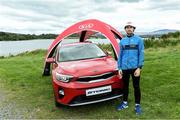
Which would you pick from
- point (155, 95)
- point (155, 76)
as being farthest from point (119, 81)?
point (155, 76)

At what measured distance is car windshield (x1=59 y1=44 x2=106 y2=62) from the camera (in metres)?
8.53

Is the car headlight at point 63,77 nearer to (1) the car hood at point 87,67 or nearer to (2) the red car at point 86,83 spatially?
(2) the red car at point 86,83

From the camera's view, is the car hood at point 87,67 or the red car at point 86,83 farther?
the car hood at point 87,67

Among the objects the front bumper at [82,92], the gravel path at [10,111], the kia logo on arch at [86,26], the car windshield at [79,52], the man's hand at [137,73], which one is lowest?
the gravel path at [10,111]

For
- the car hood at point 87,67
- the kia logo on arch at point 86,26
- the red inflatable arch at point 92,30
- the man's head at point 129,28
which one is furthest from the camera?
the kia logo on arch at point 86,26

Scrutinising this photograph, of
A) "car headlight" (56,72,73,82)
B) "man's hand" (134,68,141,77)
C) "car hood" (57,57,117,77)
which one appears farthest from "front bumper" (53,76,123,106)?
"man's hand" (134,68,141,77)

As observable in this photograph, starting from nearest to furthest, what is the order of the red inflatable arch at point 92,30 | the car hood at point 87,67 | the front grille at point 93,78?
the front grille at point 93,78 → the car hood at point 87,67 → the red inflatable arch at point 92,30

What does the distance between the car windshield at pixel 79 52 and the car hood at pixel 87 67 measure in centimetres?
45

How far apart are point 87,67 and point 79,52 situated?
5.23 ft

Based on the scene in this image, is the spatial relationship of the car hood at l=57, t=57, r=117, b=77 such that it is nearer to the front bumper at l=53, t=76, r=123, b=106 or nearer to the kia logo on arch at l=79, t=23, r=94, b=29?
the front bumper at l=53, t=76, r=123, b=106

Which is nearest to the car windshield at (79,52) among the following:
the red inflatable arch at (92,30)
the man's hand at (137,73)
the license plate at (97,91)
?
the red inflatable arch at (92,30)

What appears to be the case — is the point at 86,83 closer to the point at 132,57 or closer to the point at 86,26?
the point at 132,57

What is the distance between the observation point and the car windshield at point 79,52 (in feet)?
28.0

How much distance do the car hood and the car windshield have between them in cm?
45
